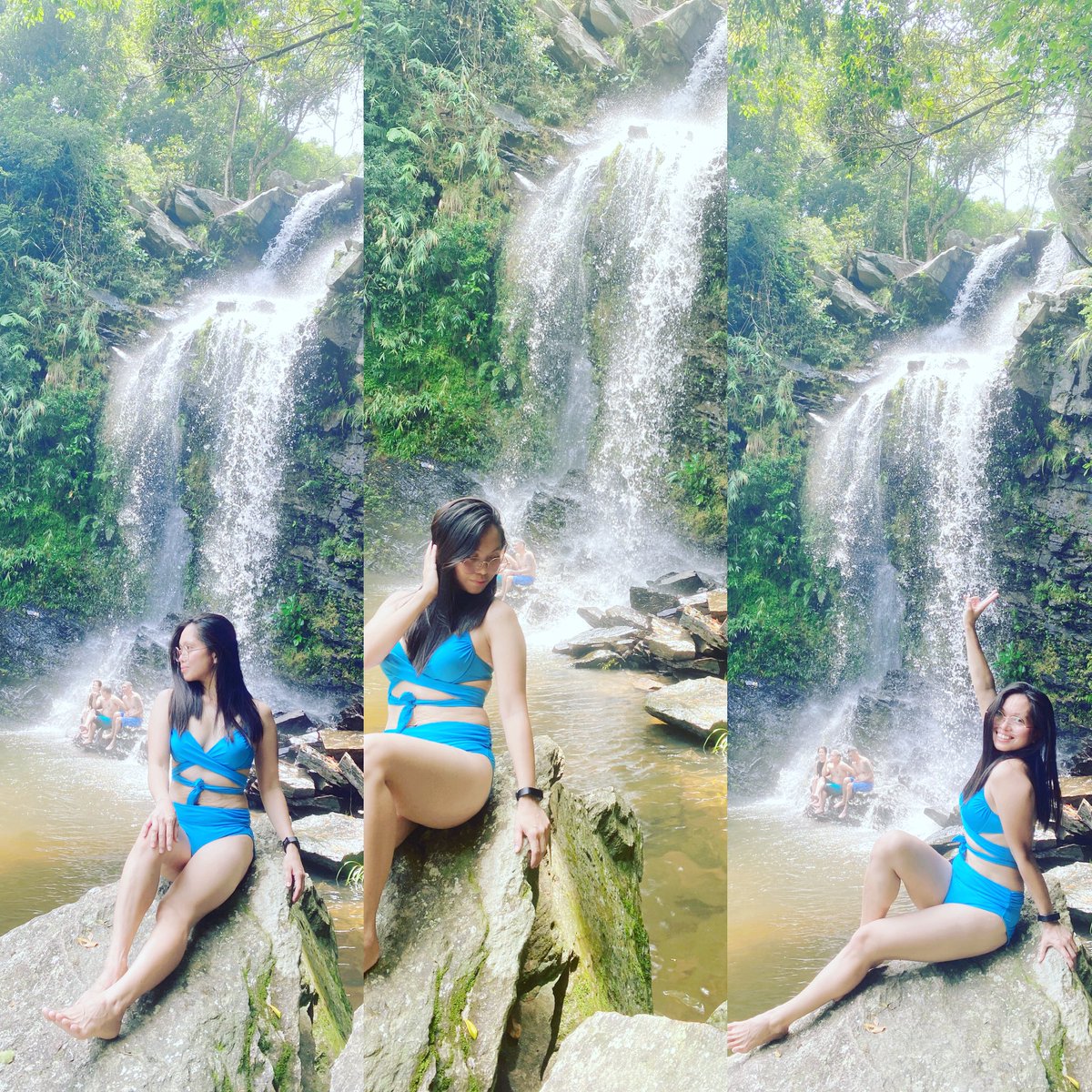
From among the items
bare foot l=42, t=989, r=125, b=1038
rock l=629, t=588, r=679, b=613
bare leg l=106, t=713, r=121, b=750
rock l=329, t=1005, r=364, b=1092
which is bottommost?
rock l=329, t=1005, r=364, b=1092

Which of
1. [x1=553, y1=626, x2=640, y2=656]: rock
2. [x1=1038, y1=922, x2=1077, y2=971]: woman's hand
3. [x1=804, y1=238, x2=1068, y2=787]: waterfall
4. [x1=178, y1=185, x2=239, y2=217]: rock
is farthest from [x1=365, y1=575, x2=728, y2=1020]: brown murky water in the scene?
[x1=178, y1=185, x2=239, y2=217]: rock

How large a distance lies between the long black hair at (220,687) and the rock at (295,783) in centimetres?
14

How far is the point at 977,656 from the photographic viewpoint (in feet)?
8.34

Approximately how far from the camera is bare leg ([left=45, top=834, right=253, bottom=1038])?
8.25 feet

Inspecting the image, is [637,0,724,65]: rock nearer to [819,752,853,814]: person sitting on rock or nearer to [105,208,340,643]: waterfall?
[105,208,340,643]: waterfall

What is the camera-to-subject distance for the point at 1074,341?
8.32 feet

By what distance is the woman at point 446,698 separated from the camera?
Answer: 8.67 ft

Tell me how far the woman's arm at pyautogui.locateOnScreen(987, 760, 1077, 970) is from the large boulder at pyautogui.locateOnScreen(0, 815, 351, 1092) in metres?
1.95

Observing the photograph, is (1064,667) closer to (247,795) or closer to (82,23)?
(247,795)

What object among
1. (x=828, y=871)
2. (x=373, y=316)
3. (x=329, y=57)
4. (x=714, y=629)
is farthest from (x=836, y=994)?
(x=329, y=57)

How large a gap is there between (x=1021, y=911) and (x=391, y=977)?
1.73 m

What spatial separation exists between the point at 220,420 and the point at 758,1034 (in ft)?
7.93

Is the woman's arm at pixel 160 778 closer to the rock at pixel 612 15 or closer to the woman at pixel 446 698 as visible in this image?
the woman at pixel 446 698

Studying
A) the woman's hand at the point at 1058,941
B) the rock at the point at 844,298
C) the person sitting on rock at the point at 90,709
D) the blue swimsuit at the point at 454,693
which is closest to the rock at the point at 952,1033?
the woman's hand at the point at 1058,941
